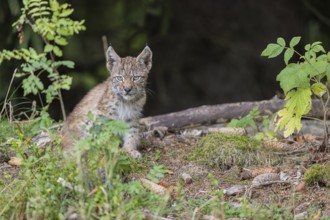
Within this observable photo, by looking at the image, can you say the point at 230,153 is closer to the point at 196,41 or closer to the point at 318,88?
the point at 318,88

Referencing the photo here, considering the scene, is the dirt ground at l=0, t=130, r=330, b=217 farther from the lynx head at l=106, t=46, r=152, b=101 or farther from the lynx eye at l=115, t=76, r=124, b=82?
the lynx eye at l=115, t=76, r=124, b=82

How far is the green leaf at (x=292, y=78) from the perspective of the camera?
582cm

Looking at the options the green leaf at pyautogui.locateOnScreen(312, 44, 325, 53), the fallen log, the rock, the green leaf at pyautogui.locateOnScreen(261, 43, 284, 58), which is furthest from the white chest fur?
the green leaf at pyautogui.locateOnScreen(312, 44, 325, 53)

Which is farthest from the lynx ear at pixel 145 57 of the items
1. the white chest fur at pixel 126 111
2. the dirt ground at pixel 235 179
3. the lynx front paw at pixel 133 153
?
the lynx front paw at pixel 133 153

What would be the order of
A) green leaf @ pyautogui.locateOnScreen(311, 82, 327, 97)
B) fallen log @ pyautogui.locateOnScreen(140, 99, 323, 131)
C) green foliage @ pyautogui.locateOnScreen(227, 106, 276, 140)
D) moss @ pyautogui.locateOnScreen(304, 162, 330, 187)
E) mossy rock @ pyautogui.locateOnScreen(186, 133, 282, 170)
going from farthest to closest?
1. fallen log @ pyautogui.locateOnScreen(140, 99, 323, 131)
2. green foliage @ pyautogui.locateOnScreen(227, 106, 276, 140)
3. mossy rock @ pyautogui.locateOnScreen(186, 133, 282, 170)
4. green leaf @ pyautogui.locateOnScreen(311, 82, 327, 97)
5. moss @ pyautogui.locateOnScreen(304, 162, 330, 187)

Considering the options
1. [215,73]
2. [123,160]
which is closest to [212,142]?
[123,160]

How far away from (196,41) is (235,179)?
753cm

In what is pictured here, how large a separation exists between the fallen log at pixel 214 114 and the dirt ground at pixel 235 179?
2.70 ft

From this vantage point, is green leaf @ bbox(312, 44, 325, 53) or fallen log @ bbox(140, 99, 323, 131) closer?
green leaf @ bbox(312, 44, 325, 53)

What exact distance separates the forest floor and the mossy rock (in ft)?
0.18

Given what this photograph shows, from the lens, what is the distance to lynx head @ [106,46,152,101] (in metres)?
7.43

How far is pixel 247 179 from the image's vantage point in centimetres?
619

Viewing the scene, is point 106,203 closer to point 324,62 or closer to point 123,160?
point 123,160

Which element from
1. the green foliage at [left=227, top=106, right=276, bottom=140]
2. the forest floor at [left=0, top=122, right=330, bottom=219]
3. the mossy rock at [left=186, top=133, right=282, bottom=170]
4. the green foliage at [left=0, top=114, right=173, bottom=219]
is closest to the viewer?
the green foliage at [left=0, top=114, right=173, bottom=219]
